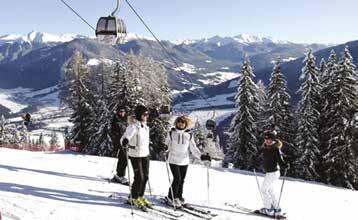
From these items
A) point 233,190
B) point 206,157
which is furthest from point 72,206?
point 233,190

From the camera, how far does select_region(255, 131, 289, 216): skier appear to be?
1234 centimetres

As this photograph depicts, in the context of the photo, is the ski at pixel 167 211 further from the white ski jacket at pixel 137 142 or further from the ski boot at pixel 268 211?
the ski boot at pixel 268 211

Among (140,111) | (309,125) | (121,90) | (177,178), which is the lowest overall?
(177,178)

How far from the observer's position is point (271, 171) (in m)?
12.4

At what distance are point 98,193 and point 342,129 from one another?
28895 mm

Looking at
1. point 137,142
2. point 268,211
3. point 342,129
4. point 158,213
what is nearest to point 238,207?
point 268,211

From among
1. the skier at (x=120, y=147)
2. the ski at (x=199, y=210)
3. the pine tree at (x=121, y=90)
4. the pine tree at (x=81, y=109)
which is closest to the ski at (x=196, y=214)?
the ski at (x=199, y=210)

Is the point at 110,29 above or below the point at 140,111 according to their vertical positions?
above

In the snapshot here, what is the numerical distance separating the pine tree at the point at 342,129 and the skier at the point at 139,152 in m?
29.1

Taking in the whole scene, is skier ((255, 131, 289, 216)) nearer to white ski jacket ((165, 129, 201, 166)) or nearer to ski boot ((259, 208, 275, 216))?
ski boot ((259, 208, 275, 216))

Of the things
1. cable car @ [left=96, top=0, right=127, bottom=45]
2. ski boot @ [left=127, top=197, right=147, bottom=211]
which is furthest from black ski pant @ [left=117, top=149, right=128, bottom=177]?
cable car @ [left=96, top=0, right=127, bottom=45]

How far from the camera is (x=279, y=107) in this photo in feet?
135

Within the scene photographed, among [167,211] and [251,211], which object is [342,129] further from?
[167,211]

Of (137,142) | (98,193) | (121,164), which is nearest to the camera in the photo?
(137,142)
